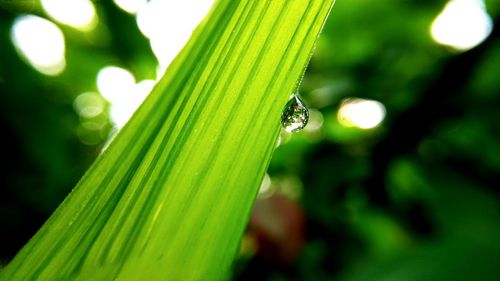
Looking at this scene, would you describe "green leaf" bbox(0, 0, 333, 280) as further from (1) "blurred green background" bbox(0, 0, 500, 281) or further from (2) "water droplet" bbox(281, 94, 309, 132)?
(1) "blurred green background" bbox(0, 0, 500, 281)

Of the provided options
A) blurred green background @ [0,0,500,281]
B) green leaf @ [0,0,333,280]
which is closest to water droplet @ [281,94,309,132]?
green leaf @ [0,0,333,280]

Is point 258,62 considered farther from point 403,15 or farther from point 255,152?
point 403,15

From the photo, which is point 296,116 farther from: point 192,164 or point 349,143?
point 349,143

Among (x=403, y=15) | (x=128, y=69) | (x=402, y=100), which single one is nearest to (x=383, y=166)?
(x=402, y=100)

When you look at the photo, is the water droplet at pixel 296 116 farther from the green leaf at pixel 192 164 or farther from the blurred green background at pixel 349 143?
the blurred green background at pixel 349 143

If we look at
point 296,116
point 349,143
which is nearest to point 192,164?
point 296,116
